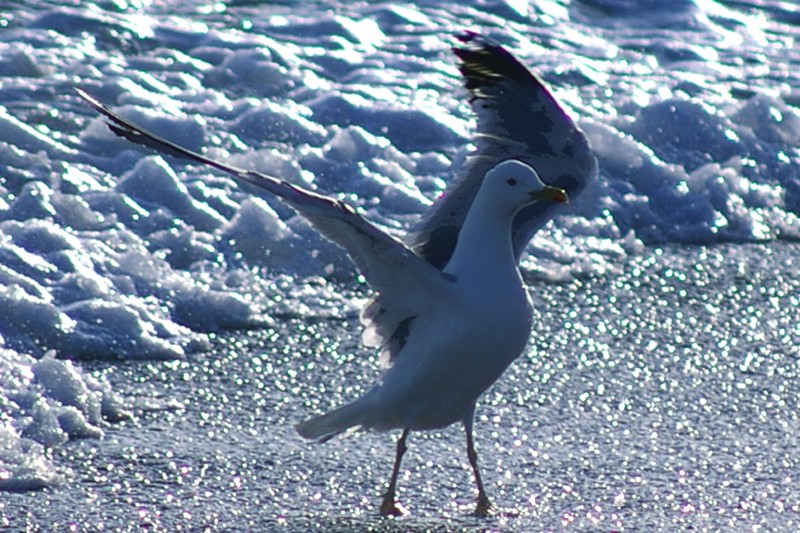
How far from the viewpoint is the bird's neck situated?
3764 mm

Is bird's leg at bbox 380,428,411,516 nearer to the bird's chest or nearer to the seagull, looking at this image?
the seagull

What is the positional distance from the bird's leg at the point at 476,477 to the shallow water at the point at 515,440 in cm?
4

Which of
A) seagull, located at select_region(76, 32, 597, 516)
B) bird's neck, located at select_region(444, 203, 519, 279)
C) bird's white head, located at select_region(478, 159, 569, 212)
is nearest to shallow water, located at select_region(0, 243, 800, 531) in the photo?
seagull, located at select_region(76, 32, 597, 516)

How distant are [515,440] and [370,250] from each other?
2.72 feet

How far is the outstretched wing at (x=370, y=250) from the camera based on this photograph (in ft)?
11.4

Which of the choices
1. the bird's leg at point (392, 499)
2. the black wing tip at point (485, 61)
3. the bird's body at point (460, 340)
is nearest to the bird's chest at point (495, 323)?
the bird's body at point (460, 340)

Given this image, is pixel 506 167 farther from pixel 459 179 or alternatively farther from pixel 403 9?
pixel 403 9

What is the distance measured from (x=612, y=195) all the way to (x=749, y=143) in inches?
45.2

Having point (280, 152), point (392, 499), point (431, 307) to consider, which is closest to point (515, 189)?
point (431, 307)

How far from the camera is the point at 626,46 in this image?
29.6ft

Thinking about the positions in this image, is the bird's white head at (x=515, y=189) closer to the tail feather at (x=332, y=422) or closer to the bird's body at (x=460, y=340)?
the bird's body at (x=460, y=340)

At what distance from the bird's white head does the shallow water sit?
0.72m

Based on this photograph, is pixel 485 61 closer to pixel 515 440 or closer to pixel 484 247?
pixel 484 247

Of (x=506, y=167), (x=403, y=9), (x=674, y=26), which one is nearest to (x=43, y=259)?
(x=506, y=167)
